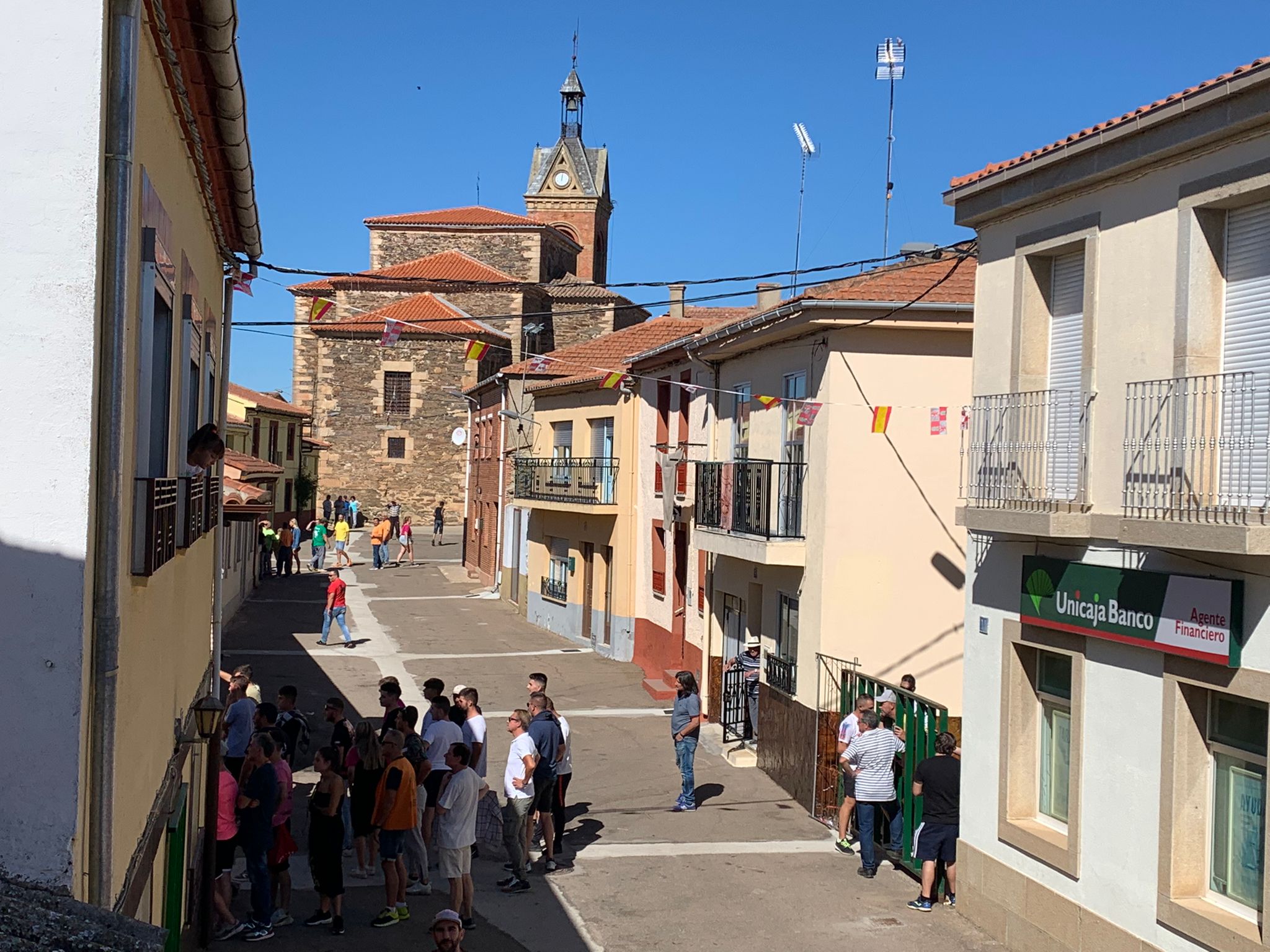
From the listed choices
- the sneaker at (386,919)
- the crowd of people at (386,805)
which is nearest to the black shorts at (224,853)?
the crowd of people at (386,805)

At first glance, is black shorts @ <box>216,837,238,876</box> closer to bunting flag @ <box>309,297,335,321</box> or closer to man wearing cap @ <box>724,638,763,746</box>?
bunting flag @ <box>309,297,335,321</box>

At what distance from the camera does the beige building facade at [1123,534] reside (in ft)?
25.4

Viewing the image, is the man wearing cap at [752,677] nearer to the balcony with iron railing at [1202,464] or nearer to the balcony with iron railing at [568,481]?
the balcony with iron railing at [568,481]


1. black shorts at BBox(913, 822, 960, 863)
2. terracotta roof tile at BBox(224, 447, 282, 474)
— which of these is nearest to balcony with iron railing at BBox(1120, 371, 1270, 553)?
black shorts at BBox(913, 822, 960, 863)

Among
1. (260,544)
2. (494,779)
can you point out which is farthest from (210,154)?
(260,544)

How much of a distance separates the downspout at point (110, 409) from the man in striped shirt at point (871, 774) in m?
8.53

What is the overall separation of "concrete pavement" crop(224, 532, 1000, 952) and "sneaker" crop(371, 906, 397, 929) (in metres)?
0.08

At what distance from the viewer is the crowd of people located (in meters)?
9.91

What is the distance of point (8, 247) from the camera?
4.33 meters

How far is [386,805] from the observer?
33.8ft

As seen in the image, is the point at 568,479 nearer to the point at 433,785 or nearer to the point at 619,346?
the point at 619,346

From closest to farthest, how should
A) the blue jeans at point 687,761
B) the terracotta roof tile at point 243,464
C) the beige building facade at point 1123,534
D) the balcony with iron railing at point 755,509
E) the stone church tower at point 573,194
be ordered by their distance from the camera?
the beige building facade at point 1123,534, the blue jeans at point 687,761, the balcony with iron railing at point 755,509, the terracotta roof tile at point 243,464, the stone church tower at point 573,194

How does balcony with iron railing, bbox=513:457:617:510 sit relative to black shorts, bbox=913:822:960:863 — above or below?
above

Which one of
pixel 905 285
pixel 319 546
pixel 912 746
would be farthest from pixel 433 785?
pixel 319 546
